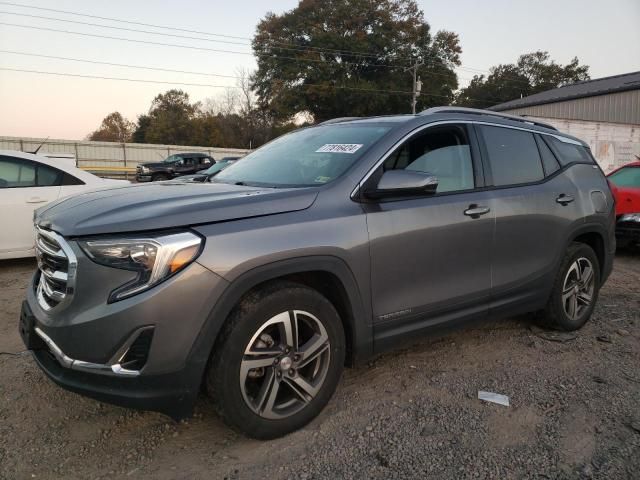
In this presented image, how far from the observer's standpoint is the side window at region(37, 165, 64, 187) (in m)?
6.16

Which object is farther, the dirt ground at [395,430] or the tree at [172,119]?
the tree at [172,119]

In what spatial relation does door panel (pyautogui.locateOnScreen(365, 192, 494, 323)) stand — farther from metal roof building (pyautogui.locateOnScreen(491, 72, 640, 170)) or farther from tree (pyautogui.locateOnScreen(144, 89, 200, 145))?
tree (pyautogui.locateOnScreen(144, 89, 200, 145))

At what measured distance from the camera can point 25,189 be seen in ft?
19.7

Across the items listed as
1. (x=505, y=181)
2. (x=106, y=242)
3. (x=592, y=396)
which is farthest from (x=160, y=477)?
(x=505, y=181)

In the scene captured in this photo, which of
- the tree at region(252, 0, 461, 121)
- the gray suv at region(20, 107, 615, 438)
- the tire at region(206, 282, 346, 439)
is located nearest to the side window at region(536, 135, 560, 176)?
the gray suv at region(20, 107, 615, 438)

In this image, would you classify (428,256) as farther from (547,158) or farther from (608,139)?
(608,139)

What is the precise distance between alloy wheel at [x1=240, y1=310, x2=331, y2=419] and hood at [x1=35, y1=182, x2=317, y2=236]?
0.57 m

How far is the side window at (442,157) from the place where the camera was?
10.3ft

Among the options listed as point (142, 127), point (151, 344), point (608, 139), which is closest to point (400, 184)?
point (151, 344)

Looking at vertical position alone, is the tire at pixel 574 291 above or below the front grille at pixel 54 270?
below

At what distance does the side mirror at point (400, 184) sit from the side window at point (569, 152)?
196cm

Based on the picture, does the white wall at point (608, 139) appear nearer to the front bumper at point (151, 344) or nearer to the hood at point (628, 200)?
the hood at point (628, 200)

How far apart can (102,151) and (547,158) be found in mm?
33602

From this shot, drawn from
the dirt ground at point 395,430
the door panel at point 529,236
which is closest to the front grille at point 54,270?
the dirt ground at point 395,430
